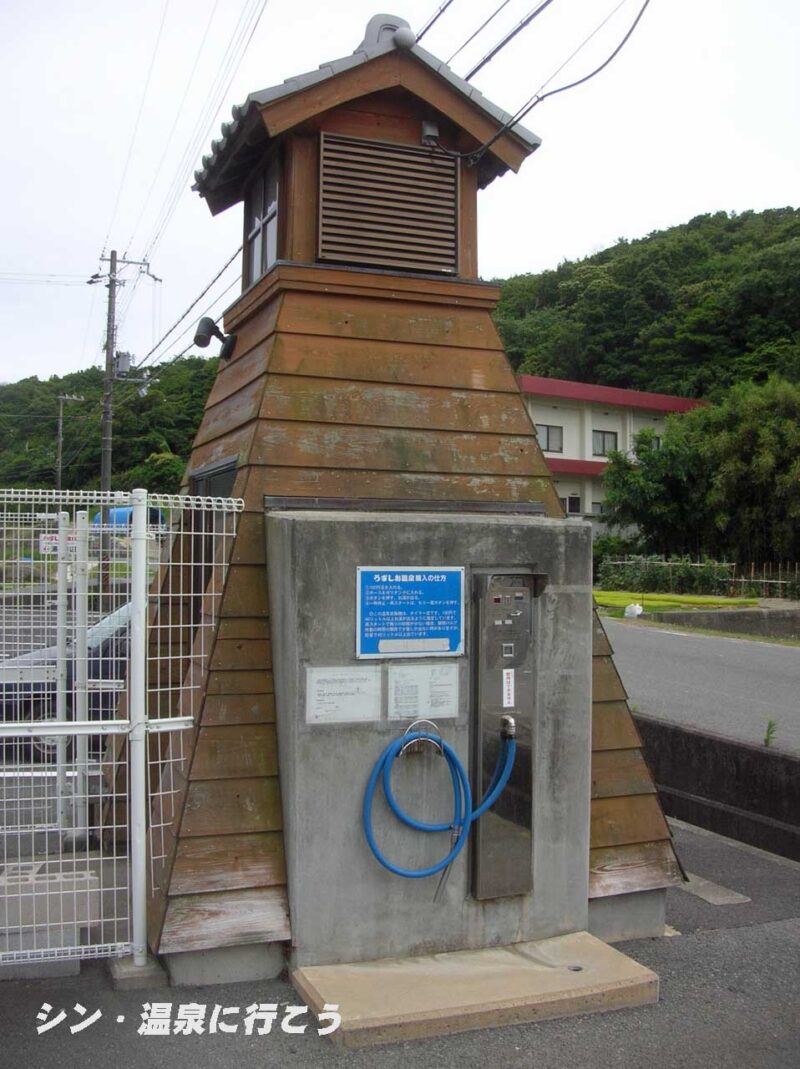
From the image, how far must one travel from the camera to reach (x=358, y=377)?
5.10m

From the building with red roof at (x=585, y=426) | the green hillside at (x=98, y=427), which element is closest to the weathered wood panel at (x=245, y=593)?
the green hillside at (x=98, y=427)

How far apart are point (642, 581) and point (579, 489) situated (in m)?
11.3

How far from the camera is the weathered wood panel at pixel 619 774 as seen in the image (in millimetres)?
4957

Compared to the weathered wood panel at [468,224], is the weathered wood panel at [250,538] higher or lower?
lower

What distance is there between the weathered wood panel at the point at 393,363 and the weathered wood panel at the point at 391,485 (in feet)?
1.83

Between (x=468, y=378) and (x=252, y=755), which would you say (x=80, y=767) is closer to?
(x=252, y=755)

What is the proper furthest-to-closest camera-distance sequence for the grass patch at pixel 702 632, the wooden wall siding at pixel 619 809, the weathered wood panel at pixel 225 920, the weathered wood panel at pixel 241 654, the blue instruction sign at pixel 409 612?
the grass patch at pixel 702 632 → the wooden wall siding at pixel 619 809 → the weathered wood panel at pixel 241 654 → the blue instruction sign at pixel 409 612 → the weathered wood panel at pixel 225 920

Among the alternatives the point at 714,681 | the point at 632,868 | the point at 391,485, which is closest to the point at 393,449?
the point at 391,485

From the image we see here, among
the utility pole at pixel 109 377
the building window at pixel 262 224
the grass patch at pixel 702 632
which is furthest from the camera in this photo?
the utility pole at pixel 109 377

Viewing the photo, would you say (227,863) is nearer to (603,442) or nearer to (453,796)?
(453,796)

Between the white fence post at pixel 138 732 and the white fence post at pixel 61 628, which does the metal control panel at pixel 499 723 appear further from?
the white fence post at pixel 61 628

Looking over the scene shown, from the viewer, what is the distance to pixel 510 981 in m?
4.10

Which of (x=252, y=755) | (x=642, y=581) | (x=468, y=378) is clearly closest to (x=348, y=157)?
(x=468, y=378)

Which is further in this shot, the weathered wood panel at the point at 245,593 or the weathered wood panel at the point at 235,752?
the weathered wood panel at the point at 245,593
